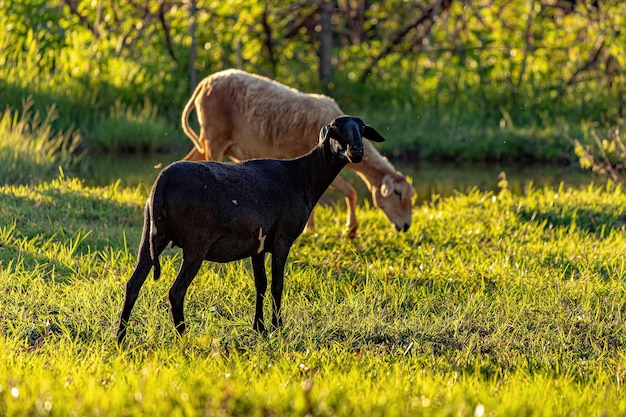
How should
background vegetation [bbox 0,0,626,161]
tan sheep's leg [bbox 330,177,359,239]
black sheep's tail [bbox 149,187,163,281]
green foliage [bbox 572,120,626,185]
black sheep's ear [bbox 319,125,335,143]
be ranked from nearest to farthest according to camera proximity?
black sheep's tail [bbox 149,187,163,281] < black sheep's ear [bbox 319,125,335,143] < tan sheep's leg [bbox 330,177,359,239] < green foliage [bbox 572,120,626,185] < background vegetation [bbox 0,0,626,161]

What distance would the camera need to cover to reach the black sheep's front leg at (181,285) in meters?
4.80

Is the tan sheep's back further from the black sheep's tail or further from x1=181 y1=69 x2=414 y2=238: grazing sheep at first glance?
the black sheep's tail

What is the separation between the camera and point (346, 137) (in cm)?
522

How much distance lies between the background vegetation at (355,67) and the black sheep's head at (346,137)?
8753 millimetres

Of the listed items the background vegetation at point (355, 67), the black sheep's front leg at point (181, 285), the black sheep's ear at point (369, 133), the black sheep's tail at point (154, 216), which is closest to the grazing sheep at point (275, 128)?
the black sheep's ear at point (369, 133)

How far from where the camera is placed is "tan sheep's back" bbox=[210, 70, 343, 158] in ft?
27.8

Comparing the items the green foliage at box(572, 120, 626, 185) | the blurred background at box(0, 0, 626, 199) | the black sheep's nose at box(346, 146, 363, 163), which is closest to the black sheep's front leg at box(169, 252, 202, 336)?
the black sheep's nose at box(346, 146, 363, 163)

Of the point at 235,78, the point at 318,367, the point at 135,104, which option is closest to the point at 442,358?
the point at 318,367

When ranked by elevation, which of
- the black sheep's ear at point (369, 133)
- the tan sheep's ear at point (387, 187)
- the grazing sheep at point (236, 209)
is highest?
the black sheep's ear at point (369, 133)

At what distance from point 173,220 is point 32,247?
253 centimetres

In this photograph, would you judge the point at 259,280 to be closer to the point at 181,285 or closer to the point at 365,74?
the point at 181,285

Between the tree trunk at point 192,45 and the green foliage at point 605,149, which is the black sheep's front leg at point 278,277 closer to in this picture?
the green foliage at point 605,149

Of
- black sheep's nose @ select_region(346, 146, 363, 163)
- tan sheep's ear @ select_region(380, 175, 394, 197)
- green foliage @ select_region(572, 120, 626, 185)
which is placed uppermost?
black sheep's nose @ select_region(346, 146, 363, 163)

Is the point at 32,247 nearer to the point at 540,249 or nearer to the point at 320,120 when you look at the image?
the point at 320,120
